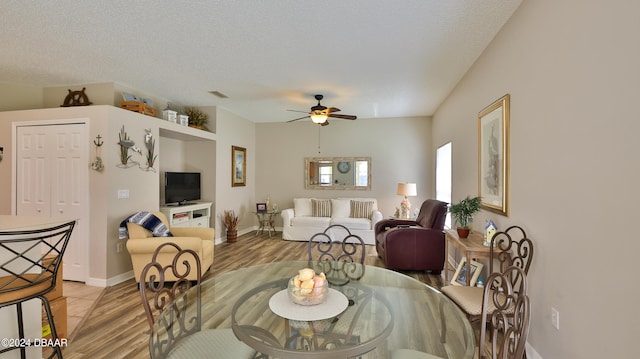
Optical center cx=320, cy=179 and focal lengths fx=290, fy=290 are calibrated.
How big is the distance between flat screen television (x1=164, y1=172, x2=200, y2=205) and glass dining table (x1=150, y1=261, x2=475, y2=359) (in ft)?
10.5

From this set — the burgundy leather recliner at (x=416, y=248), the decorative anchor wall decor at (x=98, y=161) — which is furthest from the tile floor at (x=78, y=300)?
the burgundy leather recliner at (x=416, y=248)

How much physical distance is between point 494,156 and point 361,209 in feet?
11.8

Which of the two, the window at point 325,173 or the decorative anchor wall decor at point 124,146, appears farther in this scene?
the window at point 325,173

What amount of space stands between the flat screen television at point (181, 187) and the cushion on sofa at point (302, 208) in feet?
6.69

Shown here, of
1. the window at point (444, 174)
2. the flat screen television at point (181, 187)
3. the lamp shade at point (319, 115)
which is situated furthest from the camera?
the window at point (444, 174)

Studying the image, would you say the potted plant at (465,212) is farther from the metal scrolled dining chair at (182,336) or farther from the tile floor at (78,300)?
the tile floor at (78,300)

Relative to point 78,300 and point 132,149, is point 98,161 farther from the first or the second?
point 78,300

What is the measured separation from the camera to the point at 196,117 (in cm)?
526

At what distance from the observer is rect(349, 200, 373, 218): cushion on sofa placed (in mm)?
6078

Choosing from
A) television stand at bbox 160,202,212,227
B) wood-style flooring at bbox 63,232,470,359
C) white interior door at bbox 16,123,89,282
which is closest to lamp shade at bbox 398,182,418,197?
wood-style flooring at bbox 63,232,470,359

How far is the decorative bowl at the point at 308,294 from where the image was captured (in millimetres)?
1517

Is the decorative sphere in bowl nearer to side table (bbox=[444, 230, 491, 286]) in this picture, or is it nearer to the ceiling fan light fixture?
side table (bbox=[444, 230, 491, 286])

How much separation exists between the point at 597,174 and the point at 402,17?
177 cm

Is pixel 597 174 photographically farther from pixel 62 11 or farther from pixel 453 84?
pixel 62 11
